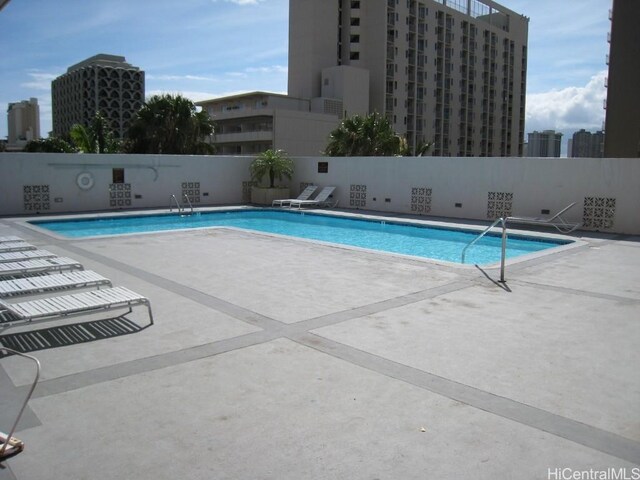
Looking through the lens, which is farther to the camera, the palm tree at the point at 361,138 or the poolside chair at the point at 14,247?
the palm tree at the point at 361,138

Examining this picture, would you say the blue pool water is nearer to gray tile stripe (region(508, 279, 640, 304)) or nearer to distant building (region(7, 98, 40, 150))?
gray tile stripe (region(508, 279, 640, 304))

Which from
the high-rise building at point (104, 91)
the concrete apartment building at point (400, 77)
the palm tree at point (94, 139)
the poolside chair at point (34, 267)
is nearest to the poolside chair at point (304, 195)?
the palm tree at point (94, 139)

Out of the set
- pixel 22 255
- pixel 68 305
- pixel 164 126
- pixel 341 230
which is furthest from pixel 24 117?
pixel 68 305

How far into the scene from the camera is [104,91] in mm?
126188

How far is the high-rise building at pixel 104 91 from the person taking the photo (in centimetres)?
12475

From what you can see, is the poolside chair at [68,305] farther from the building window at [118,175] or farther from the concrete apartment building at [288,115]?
the concrete apartment building at [288,115]

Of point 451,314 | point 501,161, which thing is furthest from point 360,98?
point 451,314

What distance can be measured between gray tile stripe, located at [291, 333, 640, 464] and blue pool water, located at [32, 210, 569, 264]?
7526mm

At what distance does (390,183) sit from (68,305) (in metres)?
15.1

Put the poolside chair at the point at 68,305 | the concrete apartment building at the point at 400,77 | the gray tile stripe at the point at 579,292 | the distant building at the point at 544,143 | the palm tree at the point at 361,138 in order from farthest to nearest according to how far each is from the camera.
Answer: the distant building at the point at 544,143 → the concrete apartment building at the point at 400,77 → the palm tree at the point at 361,138 → the gray tile stripe at the point at 579,292 → the poolside chair at the point at 68,305

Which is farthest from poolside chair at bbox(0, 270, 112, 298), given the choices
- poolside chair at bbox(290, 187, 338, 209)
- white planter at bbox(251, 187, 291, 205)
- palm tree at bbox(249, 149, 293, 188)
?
palm tree at bbox(249, 149, 293, 188)

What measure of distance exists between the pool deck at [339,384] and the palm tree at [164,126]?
27441mm

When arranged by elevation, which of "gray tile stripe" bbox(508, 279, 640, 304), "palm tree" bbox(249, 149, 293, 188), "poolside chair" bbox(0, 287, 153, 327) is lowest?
"gray tile stripe" bbox(508, 279, 640, 304)

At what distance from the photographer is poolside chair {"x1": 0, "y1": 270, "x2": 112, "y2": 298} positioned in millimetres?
6207
